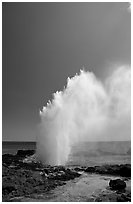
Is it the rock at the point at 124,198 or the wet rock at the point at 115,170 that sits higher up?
the rock at the point at 124,198

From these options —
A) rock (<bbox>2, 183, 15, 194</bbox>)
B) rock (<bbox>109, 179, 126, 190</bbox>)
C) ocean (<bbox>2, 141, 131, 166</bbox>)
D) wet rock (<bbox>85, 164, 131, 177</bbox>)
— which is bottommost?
ocean (<bbox>2, 141, 131, 166</bbox>)

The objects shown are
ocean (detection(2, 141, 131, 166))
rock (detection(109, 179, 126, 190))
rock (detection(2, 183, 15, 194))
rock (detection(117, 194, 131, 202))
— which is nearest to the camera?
rock (detection(117, 194, 131, 202))

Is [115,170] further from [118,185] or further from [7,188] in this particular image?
[7,188]

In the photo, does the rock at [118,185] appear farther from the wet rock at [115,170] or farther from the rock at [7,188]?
the rock at [7,188]

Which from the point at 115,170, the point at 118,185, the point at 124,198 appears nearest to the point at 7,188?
the point at 124,198

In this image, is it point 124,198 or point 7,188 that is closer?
point 124,198

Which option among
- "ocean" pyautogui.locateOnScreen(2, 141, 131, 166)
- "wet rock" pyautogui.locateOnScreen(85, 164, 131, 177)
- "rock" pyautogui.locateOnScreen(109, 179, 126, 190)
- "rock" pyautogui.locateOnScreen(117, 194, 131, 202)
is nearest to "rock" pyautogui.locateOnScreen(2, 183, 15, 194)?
"rock" pyautogui.locateOnScreen(117, 194, 131, 202)

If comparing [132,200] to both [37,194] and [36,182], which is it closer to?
[37,194]

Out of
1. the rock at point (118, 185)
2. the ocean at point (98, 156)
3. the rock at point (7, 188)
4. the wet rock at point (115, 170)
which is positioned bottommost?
the ocean at point (98, 156)

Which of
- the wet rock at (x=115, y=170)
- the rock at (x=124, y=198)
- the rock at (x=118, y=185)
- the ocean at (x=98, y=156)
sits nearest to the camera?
the rock at (x=124, y=198)

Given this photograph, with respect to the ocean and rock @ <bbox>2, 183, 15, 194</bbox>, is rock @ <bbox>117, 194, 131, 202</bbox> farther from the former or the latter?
the ocean

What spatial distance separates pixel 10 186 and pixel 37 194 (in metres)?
1.38

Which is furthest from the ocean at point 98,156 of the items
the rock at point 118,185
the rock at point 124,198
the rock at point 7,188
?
the rock at point 124,198

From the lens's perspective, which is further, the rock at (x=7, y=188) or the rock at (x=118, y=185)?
the rock at (x=118, y=185)
